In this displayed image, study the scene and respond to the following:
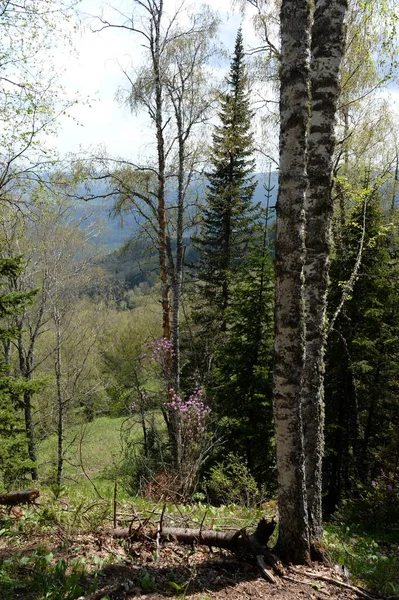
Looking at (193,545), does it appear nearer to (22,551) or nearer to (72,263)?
(22,551)

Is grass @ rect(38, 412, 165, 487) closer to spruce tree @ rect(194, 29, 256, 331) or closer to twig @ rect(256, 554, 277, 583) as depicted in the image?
spruce tree @ rect(194, 29, 256, 331)

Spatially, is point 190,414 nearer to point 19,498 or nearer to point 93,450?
point 19,498

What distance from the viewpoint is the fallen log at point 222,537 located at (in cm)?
368

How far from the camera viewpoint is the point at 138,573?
331 centimetres

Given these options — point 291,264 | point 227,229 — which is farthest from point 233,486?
point 227,229

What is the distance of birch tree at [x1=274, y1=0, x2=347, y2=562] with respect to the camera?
3.34 meters

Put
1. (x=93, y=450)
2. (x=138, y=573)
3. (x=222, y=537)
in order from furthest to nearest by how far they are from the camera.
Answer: (x=93, y=450)
(x=222, y=537)
(x=138, y=573)

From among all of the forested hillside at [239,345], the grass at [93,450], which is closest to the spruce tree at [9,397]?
the forested hillside at [239,345]

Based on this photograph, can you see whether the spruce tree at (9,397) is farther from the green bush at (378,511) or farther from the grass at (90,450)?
the grass at (90,450)

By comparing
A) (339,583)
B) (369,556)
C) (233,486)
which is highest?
(339,583)

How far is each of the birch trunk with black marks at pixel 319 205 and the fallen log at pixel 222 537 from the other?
2.32 ft

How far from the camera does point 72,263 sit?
49.5 ft

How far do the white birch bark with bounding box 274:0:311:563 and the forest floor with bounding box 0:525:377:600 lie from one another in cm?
44

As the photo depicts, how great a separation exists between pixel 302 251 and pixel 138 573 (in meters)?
2.79
